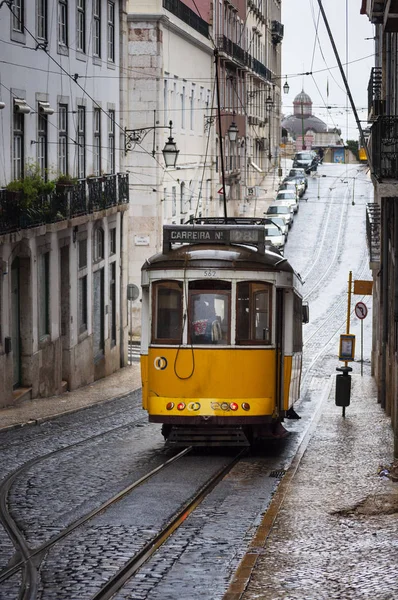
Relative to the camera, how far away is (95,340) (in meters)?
36.1

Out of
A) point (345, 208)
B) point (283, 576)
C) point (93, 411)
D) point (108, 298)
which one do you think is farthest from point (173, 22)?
point (283, 576)

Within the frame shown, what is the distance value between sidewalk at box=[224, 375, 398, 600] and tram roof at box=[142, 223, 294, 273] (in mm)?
2714

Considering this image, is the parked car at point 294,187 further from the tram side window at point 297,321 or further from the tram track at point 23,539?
the tram track at point 23,539

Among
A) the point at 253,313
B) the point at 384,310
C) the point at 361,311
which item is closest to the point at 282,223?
the point at 361,311

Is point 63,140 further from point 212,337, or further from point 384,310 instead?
point 212,337

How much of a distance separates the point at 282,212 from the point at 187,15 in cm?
1851

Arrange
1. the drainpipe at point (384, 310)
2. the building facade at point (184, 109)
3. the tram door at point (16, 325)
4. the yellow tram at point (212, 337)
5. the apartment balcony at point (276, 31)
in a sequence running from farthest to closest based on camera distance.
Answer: the apartment balcony at point (276, 31)
the building facade at point (184, 109)
the tram door at point (16, 325)
the drainpipe at point (384, 310)
the yellow tram at point (212, 337)

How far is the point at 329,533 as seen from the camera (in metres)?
12.0

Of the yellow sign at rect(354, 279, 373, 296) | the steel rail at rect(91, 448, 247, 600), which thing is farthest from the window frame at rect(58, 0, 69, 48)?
the steel rail at rect(91, 448, 247, 600)

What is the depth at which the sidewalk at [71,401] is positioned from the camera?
2281 cm

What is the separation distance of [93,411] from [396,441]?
998 centimetres

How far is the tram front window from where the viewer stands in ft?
57.3

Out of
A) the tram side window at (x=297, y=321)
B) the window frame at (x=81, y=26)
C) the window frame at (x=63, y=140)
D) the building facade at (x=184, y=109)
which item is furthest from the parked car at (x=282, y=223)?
the tram side window at (x=297, y=321)

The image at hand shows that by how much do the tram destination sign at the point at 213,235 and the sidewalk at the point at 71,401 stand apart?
16.0ft
